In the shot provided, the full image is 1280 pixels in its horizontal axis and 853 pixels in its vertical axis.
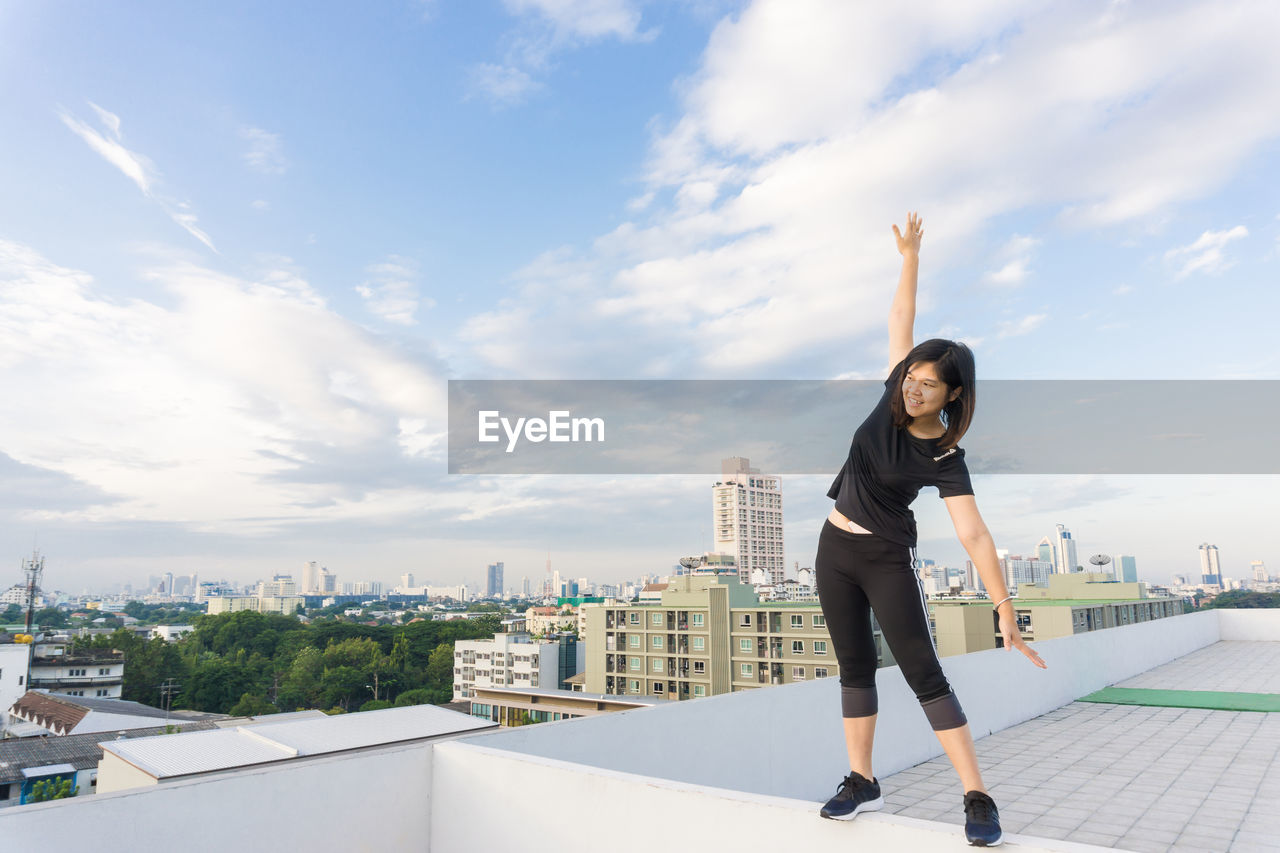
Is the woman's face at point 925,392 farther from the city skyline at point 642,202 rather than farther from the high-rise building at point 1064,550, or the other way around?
the high-rise building at point 1064,550

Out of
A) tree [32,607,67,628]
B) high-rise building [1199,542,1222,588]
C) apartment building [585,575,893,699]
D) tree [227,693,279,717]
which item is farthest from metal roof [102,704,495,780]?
tree [32,607,67,628]

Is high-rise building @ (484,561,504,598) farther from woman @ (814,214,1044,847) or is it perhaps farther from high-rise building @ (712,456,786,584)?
woman @ (814,214,1044,847)

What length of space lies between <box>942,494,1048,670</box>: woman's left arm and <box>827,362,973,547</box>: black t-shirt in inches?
1.4

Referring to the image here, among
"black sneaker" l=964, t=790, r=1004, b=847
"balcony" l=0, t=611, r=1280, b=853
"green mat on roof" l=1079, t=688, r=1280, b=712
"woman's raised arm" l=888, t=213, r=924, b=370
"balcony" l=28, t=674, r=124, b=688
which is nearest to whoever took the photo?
"black sneaker" l=964, t=790, r=1004, b=847

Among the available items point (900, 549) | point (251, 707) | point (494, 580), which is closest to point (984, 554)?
point (900, 549)

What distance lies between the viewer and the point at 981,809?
4.19 feet

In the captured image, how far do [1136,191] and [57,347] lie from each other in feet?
91.0

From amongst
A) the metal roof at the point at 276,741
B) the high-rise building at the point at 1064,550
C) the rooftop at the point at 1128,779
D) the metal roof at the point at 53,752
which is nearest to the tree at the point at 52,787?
the metal roof at the point at 53,752

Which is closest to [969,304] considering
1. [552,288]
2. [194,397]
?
[552,288]

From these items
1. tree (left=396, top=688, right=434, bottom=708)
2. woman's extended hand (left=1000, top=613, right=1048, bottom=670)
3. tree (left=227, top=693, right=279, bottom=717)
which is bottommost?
tree (left=396, top=688, right=434, bottom=708)

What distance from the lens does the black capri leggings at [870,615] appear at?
144cm

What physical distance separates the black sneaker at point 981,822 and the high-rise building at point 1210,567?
9512 centimetres

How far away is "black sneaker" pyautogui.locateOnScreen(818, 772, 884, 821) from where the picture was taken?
57.5 inches

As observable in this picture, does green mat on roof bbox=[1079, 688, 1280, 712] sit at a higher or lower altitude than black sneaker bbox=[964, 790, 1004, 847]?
lower
